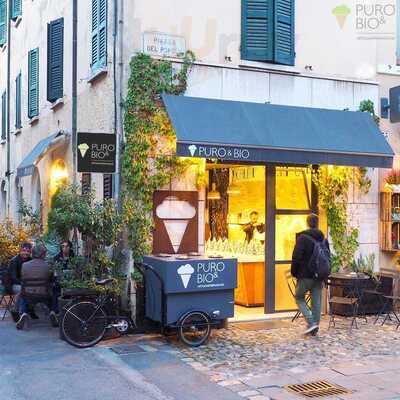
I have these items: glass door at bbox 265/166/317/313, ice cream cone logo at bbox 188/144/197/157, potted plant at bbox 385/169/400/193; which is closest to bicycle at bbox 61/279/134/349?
ice cream cone logo at bbox 188/144/197/157

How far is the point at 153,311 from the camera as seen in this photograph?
27.7ft

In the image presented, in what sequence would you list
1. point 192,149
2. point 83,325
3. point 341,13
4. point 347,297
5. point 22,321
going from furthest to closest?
1. point 341,13
2. point 347,297
3. point 22,321
4. point 192,149
5. point 83,325

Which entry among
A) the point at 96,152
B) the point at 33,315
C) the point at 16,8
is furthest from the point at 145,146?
the point at 16,8

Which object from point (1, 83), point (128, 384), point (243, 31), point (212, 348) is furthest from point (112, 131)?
point (1, 83)

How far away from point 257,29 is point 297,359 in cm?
523

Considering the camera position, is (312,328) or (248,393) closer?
(248,393)

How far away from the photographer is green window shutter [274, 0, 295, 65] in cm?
1010

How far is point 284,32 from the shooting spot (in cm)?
1023

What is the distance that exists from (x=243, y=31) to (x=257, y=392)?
19.2 feet

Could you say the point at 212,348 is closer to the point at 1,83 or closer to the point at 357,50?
the point at 357,50

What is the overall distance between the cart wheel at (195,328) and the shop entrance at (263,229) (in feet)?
5.95

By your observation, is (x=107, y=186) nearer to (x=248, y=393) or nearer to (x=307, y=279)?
(x=307, y=279)

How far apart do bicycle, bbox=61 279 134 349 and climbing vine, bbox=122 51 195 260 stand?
1.04 metres

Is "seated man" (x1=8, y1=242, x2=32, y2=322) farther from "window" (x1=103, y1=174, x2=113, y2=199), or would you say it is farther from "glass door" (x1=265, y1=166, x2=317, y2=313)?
"glass door" (x1=265, y1=166, x2=317, y2=313)
